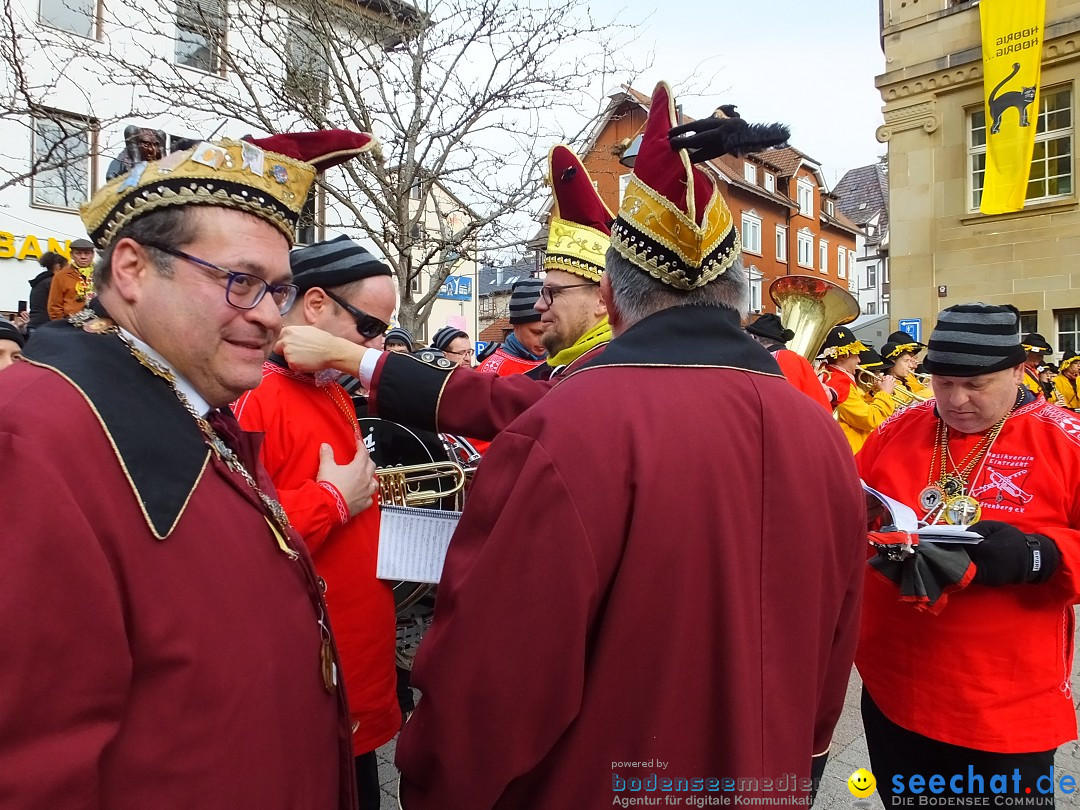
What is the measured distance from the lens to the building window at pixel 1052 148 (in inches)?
602

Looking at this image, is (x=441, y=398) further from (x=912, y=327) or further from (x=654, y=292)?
(x=912, y=327)

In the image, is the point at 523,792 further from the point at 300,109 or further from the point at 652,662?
the point at 300,109

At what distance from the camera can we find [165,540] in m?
1.24

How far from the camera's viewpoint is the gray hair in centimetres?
167

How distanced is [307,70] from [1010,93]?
46.2 ft

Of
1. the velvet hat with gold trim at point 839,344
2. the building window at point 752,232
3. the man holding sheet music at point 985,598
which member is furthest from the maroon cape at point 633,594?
the building window at point 752,232

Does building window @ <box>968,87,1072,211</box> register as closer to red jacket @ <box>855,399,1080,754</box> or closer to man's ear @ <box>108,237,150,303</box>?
red jacket @ <box>855,399,1080,754</box>

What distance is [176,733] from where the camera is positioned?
48.0 inches

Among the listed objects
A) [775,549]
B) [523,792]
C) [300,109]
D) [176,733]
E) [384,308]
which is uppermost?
[300,109]

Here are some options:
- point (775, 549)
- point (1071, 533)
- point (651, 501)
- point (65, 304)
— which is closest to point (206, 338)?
point (651, 501)

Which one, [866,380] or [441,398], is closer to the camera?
[441,398]

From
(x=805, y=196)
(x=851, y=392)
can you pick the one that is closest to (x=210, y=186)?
(x=851, y=392)

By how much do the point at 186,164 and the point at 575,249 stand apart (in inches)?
77.8

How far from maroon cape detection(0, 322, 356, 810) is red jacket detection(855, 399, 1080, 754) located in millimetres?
2104
